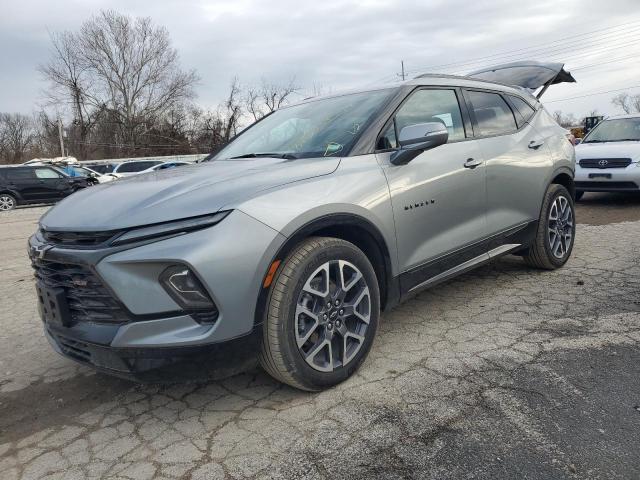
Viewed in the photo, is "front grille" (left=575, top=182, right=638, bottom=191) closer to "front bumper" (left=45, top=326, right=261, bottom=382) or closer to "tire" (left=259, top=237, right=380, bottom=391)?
"tire" (left=259, top=237, right=380, bottom=391)

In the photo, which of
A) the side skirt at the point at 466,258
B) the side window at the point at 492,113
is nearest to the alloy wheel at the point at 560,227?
the side skirt at the point at 466,258

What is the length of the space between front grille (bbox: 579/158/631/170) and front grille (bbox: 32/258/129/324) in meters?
8.58

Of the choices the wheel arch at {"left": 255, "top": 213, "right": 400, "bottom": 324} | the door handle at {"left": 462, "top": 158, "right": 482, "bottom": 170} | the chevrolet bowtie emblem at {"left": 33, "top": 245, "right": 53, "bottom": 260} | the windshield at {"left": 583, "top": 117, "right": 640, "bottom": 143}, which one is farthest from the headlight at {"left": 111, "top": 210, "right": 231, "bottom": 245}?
the windshield at {"left": 583, "top": 117, "right": 640, "bottom": 143}

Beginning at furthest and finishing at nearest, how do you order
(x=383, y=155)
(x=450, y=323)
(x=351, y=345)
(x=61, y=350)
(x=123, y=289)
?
(x=450, y=323)
(x=383, y=155)
(x=351, y=345)
(x=61, y=350)
(x=123, y=289)

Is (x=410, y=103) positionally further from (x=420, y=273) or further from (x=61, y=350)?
(x=61, y=350)

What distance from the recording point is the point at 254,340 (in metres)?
2.33

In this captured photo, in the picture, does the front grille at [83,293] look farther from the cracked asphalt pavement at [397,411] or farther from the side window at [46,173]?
the side window at [46,173]

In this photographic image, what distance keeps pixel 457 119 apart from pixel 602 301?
70.3 inches

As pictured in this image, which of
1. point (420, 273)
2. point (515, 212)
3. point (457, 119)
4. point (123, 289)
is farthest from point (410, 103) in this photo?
point (123, 289)

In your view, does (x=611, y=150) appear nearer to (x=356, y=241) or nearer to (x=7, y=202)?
(x=356, y=241)

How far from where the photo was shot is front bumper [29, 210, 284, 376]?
2141 millimetres

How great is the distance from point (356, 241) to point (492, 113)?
1.97m

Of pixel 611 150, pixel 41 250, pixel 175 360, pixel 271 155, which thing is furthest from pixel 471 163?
pixel 611 150

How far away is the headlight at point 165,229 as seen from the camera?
218 centimetres
